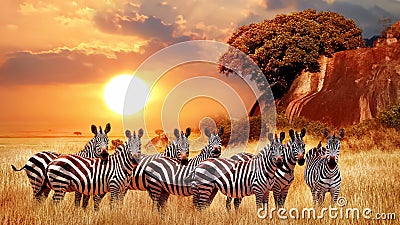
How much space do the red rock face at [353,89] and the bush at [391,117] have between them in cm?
115

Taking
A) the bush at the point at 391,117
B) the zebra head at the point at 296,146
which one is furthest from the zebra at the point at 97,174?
the bush at the point at 391,117

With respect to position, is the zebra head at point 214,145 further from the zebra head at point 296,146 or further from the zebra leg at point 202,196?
the zebra head at point 296,146

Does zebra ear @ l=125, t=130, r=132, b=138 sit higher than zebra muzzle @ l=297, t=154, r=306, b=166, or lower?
higher

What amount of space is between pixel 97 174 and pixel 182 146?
2.06 meters

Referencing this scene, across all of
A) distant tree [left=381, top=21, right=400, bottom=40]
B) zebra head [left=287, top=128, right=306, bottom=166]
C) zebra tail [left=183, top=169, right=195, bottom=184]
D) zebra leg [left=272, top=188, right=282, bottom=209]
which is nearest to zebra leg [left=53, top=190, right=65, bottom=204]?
zebra tail [left=183, top=169, right=195, bottom=184]

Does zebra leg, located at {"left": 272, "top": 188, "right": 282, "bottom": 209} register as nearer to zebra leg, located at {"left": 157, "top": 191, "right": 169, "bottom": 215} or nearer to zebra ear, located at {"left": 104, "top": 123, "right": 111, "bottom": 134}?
zebra leg, located at {"left": 157, "top": 191, "right": 169, "bottom": 215}

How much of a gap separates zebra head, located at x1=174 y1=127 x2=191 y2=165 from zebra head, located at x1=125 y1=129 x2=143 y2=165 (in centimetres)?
120

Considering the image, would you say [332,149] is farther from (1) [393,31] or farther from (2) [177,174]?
(1) [393,31]

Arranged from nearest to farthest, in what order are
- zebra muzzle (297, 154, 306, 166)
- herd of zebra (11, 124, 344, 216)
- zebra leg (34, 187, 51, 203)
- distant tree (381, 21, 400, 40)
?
zebra muzzle (297, 154, 306, 166), herd of zebra (11, 124, 344, 216), zebra leg (34, 187, 51, 203), distant tree (381, 21, 400, 40)

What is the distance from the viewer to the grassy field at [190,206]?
10.1 metres

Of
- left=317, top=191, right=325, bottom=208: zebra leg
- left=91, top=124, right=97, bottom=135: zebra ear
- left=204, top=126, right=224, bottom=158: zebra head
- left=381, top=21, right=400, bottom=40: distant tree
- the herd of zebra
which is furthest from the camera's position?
left=381, top=21, right=400, bottom=40: distant tree

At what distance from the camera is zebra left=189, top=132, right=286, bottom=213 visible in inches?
404

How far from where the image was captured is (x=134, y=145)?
33.7 feet

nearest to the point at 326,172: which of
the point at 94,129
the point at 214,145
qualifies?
the point at 214,145
